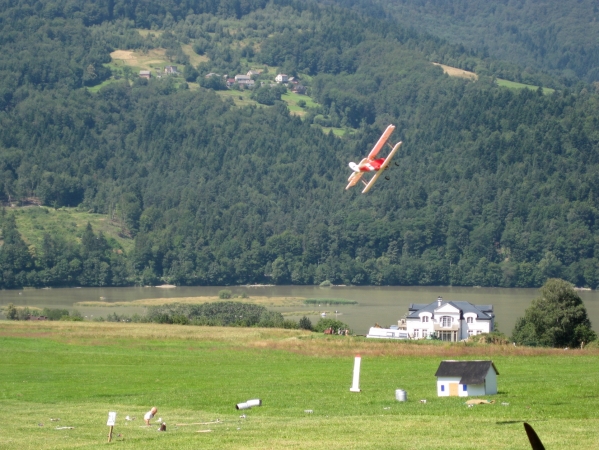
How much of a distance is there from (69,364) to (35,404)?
13.5 m

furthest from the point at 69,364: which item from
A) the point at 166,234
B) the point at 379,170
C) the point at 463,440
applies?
the point at 166,234

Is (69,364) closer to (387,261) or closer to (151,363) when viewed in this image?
(151,363)

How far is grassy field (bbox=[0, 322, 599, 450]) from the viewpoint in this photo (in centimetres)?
2455

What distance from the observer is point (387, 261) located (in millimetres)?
180375

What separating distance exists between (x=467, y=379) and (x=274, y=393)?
228 inches

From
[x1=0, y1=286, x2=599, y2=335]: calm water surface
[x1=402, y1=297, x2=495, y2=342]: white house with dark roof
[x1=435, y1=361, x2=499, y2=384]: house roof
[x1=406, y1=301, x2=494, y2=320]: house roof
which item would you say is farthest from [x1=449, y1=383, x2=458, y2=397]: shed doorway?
[x1=0, y1=286, x2=599, y2=335]: calm water surface

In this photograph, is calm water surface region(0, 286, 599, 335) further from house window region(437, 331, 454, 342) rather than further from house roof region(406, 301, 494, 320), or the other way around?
house window region(437, 331, 454, 342)

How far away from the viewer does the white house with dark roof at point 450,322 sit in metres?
76.3

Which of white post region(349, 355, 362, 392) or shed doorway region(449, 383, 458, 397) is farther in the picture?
white post region(349, 355, 362, 392)

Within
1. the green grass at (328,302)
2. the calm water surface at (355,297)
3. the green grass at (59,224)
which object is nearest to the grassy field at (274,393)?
the calm water surface at (355,297)

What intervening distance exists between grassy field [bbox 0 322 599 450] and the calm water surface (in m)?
26.4

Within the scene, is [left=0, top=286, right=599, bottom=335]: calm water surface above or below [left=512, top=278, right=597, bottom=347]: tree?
below

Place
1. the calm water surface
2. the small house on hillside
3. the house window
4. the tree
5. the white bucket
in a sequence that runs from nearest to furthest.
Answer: the white bucket, the small house on hillside, the tree, the house window, the calm water surface

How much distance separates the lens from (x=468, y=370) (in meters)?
33.2
